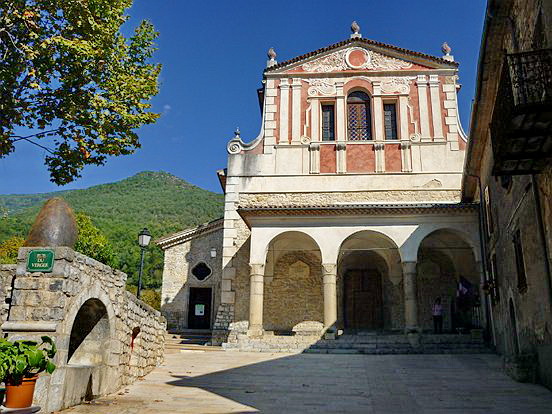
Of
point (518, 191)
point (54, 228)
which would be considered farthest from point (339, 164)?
point (54, 228)

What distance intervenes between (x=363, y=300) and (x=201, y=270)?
7.04 meters

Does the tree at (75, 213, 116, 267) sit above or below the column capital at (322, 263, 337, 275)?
above

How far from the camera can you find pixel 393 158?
19672 millimetres

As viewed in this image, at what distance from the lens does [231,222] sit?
19328 mm

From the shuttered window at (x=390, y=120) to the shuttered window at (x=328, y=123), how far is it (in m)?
2.20

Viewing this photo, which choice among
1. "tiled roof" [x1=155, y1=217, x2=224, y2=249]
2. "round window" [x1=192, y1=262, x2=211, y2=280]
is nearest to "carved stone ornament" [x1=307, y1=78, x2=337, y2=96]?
"tiled roof" [x1=155, y1=217, x2=224, y2=249]

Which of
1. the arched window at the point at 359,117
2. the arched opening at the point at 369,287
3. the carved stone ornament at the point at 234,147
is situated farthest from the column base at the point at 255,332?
the arched window at the point at 359,117

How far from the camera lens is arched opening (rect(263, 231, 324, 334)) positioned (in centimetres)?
1873

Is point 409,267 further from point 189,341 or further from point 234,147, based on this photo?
point 234,147

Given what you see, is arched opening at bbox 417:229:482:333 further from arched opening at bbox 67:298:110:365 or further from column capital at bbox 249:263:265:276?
arched opening at bbox 67:298:110:365

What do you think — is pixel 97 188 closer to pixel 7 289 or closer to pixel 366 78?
pixel 366 78

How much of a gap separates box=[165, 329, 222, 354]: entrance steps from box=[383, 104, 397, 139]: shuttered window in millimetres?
10973

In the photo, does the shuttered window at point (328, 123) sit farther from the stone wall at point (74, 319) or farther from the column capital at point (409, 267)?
the stone wall at point (74, 319)

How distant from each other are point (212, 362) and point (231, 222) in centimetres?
778
